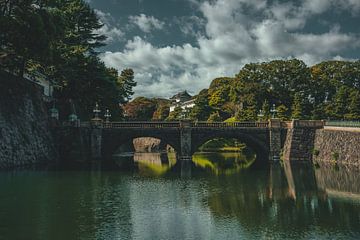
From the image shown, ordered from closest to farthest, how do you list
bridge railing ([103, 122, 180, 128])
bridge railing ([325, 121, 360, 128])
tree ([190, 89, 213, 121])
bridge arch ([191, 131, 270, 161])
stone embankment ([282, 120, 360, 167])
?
stone embankment ([282, 120, 360, 167])
bridge railing ([325, 121, 360, 128])
bridge railing ([103, 122, 180, 128])
bridge arch ([191, 131, 270, 161])
tree ([190, 89, 213, 121])

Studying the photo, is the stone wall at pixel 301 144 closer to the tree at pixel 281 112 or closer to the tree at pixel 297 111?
the tree at pixel 297 111

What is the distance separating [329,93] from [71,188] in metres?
73.3

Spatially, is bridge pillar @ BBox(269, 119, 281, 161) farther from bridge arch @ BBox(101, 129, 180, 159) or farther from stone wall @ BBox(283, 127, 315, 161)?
bridge arch @ BBox(101, 129, 180, 159)

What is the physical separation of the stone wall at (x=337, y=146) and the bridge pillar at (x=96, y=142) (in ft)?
103

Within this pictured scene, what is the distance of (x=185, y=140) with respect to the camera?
60438mm

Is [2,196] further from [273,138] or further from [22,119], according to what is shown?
[273,138]

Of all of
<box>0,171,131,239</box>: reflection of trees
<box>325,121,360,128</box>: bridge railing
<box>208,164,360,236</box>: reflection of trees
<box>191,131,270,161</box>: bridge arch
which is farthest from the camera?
<box>191,131,270,161</box>: bridge arch

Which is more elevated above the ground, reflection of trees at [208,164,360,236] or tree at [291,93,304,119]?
tree at [291,93,304,119]

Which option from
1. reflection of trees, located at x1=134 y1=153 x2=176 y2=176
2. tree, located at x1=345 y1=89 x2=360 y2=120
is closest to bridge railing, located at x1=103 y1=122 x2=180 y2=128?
reflection of trees, located at x1=134 y1=153 x2=176 y2=176

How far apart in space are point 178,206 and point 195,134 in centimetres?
3403

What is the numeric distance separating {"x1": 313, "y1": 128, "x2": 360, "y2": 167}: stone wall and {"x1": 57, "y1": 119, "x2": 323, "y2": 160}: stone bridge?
2.07 m

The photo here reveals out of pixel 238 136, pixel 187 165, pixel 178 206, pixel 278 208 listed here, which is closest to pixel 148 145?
pixel 238 136

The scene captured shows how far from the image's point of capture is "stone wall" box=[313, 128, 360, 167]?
48.8 meters

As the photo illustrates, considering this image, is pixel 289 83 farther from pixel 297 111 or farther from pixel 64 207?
pixel 64 207
